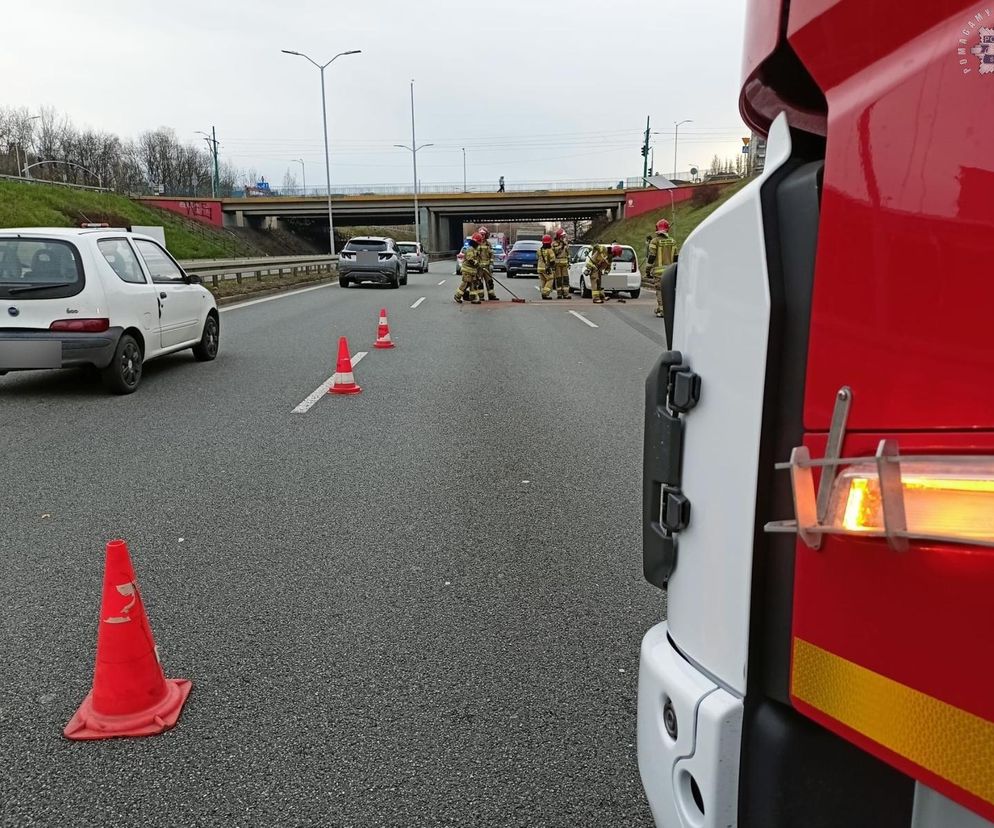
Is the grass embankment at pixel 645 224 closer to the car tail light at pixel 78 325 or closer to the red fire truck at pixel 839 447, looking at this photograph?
the car tail light at pixel 78 325

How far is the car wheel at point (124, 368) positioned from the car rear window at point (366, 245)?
20.1 m

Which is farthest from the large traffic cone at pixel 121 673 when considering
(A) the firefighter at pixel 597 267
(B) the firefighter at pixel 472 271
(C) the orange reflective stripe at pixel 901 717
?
(A) the firefighter at pixel 597 267

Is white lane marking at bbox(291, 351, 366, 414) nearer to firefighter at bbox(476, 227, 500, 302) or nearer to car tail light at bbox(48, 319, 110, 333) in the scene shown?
car tail light at bbox(48, 319, 110, 333)

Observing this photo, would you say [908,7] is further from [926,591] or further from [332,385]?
[332,385]

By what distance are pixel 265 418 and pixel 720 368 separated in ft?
21.7

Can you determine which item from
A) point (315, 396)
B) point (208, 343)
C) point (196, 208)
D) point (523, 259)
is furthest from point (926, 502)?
point (196, 208)

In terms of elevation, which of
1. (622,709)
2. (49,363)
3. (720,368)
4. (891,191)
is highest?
(891,191)

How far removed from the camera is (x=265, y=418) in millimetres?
7613

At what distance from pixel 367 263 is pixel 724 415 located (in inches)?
1076

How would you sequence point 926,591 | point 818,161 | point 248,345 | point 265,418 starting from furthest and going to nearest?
point 248,345 < point 265,418 < point 818,161 < point 926,591

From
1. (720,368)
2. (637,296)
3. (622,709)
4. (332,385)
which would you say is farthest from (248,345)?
(637,296)

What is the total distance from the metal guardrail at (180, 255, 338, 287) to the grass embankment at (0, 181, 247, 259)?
1752 centimetres

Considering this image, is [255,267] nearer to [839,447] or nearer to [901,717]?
[839,447]

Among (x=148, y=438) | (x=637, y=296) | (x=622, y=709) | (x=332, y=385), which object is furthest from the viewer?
(x=637, y=296)
